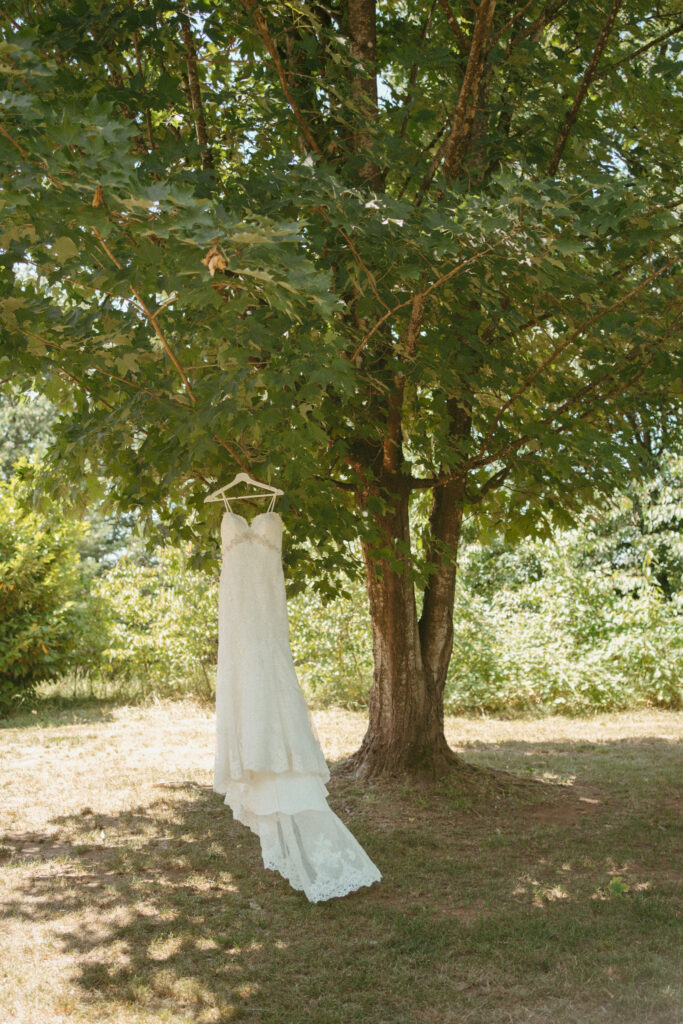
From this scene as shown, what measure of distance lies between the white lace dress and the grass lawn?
34 centimetres

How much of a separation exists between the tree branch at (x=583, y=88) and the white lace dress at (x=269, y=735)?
3.10 meters

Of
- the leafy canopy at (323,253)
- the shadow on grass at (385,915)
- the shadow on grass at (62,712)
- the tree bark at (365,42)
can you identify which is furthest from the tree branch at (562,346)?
the shadow on grass at (62,712)

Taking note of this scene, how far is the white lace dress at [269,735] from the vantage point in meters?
3.89

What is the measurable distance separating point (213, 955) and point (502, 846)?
2.17 meters

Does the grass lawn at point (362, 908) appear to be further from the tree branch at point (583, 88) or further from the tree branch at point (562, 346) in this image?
the tree branch at point (583, 88)

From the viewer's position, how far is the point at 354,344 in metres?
4.49

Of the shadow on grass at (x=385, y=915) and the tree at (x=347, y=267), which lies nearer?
the tree at (x=347, y=267)

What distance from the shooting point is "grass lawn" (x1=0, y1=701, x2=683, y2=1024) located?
3.34 metres

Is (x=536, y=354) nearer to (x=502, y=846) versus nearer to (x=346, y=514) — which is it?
(x=346, y=514)

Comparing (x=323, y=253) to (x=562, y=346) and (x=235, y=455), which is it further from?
(x=562, y=346)

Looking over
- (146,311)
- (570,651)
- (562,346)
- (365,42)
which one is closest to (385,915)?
(562,346)

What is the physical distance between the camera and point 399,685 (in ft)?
20.7

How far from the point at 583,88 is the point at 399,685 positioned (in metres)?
4.00

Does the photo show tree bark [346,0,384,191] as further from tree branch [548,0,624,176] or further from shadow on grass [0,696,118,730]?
shadow on grass [0,696,118,730]
